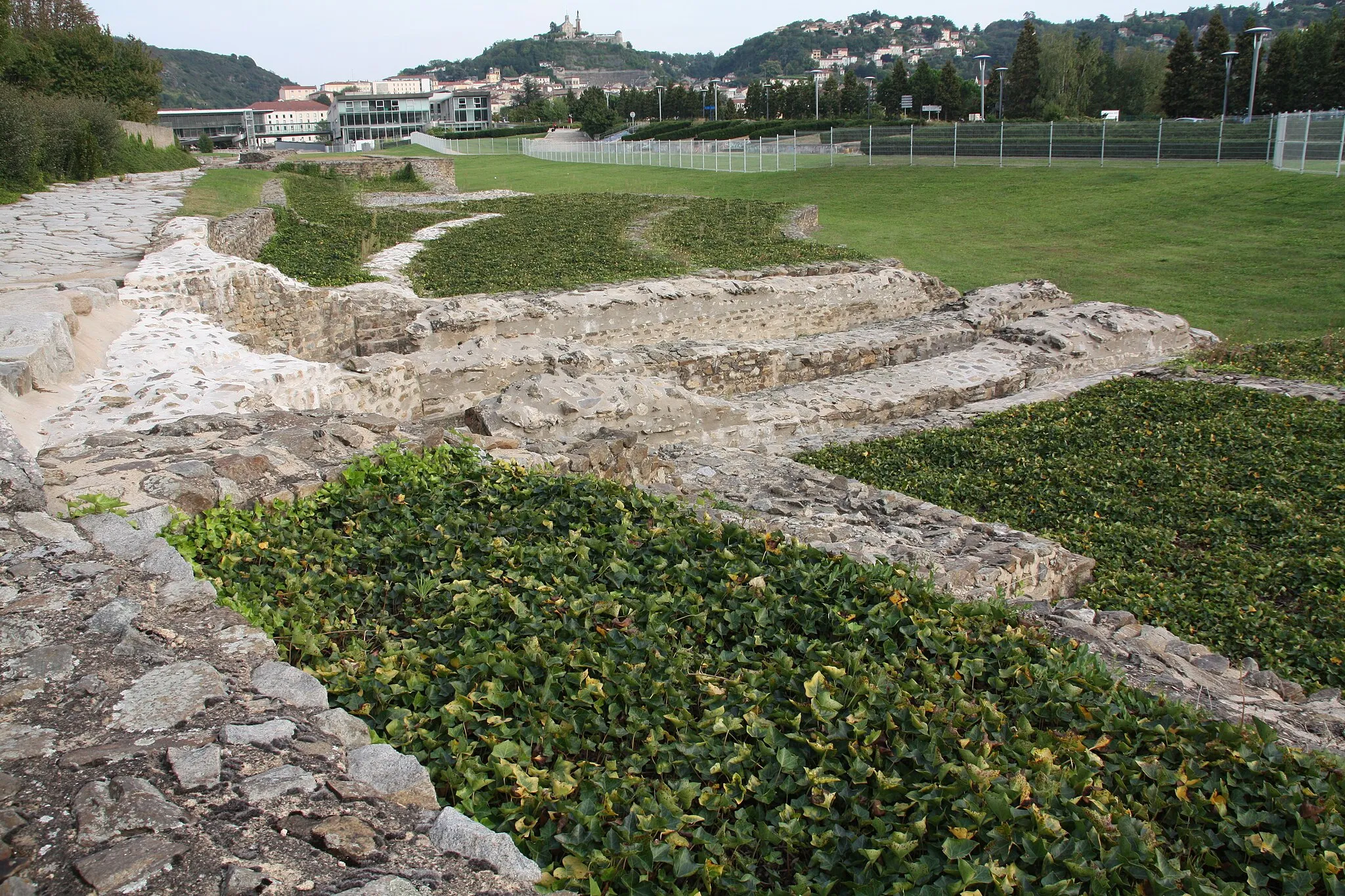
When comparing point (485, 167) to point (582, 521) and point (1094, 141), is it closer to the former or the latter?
point (1094, 141)

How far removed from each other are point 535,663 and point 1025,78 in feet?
183

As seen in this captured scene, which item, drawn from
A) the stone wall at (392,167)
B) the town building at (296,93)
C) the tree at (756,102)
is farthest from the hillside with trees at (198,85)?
the stone wall at (392,167)

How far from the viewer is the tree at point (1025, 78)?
5043 cm

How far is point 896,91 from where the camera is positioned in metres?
57.0

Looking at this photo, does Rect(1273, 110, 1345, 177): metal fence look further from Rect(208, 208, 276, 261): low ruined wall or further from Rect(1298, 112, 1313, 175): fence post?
Rect(208, 208, 276, 261): low ruined wall

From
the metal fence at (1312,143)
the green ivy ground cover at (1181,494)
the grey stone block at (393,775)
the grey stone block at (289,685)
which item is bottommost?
the green ivy ground cover at (1181,494)

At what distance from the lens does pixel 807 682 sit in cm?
343

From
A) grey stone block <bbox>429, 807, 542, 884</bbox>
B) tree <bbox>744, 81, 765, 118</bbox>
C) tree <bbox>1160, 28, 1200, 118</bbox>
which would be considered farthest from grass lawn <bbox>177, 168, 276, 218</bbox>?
tree <bbox>744, 81, 765, 118</bbox>

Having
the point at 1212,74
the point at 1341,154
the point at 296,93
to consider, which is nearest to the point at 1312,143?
the point at 1341,154

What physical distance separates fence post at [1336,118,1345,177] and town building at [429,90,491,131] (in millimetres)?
101341

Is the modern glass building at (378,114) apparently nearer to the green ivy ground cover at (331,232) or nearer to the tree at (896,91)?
the tree at (896,91)

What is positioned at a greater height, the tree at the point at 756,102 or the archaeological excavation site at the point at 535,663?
the tree at the point at 756,102

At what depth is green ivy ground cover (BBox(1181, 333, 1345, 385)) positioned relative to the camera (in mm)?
10586

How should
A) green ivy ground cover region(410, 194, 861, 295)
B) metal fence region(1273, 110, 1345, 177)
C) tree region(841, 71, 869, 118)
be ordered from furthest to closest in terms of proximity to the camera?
tree region(841, 71, 869, 118)
metal fence region(1273, 110, 1345, 177)
green ivy ground cover region(410, 194, 861, 295)
